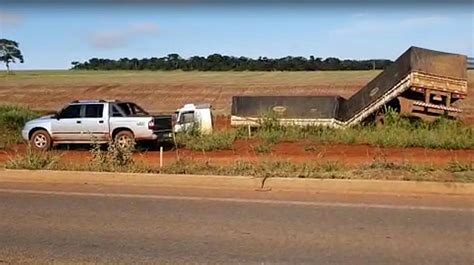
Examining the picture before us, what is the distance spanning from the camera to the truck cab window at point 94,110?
1788 centimetres

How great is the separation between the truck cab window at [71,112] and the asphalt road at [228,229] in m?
9.60

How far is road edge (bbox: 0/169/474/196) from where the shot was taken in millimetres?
8359

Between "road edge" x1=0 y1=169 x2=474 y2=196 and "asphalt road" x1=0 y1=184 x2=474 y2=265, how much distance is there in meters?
0.39

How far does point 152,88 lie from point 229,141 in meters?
37.6

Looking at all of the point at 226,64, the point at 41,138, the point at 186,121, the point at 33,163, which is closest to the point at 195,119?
the point at 186,121

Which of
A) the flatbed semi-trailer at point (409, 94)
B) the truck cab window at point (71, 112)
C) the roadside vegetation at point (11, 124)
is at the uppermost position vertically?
the flatbed semi-trailer at point (409, 94)

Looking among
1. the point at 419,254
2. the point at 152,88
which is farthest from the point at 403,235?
the point at 152,88

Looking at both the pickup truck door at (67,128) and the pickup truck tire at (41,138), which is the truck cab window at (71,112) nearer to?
the pickup truck door at (67,128)

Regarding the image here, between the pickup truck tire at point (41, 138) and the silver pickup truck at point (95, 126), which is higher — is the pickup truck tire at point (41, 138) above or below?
below

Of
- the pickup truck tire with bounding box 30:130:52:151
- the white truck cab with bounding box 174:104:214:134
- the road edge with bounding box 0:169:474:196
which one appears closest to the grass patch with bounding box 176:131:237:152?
the white truck cab with bounding box 174:104:214:134

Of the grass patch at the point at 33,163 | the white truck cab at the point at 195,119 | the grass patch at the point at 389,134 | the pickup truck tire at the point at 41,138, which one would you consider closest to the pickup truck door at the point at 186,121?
the white truck cab at the point at 195,119

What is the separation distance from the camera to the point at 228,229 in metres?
6.54

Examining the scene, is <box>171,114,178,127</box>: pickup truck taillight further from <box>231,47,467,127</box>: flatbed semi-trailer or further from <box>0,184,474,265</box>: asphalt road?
<box>0,184,474,265</box>: asphalt road

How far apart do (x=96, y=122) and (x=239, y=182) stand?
970cm
